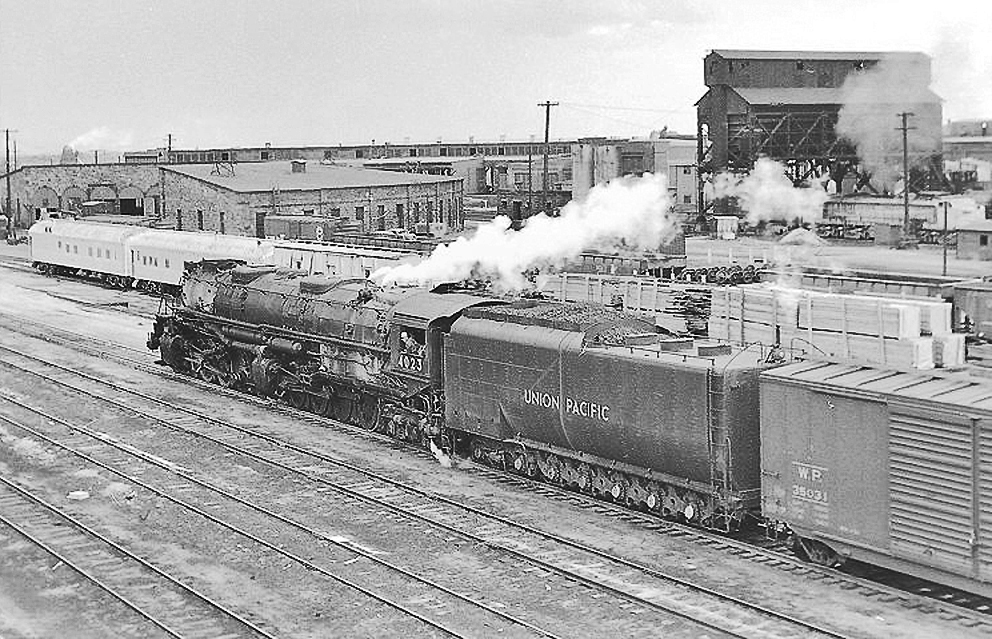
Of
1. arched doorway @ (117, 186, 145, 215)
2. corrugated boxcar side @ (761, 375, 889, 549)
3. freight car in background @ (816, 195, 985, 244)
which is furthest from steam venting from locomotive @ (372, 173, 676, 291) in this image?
arched doorway @ (117, 186, 145, 215)

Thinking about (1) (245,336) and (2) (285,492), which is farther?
(1) (245,336)

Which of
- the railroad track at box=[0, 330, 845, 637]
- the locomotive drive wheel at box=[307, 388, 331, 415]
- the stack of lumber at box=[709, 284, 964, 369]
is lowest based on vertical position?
the railroad track at box=[0, 330, 845, 637]

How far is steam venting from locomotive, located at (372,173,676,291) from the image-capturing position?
26.4 metres

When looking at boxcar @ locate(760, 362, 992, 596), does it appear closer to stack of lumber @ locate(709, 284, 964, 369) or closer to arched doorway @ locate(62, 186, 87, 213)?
stack of lumber @ locate(709, 284, 964, 369)

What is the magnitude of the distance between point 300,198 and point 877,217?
38.4m

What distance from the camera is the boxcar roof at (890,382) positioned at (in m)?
14.8

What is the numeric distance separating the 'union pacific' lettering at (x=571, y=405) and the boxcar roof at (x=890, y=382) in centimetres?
350

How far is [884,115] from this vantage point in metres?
32.1

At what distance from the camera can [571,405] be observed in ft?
66.9

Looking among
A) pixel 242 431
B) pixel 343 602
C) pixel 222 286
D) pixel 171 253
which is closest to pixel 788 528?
pixel 343 602

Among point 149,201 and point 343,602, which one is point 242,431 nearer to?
point 343,602

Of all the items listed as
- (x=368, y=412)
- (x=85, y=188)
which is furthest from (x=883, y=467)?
(x=85, y=188)

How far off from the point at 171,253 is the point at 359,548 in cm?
3825

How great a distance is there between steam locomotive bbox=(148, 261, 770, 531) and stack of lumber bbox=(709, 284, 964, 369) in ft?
13.3
